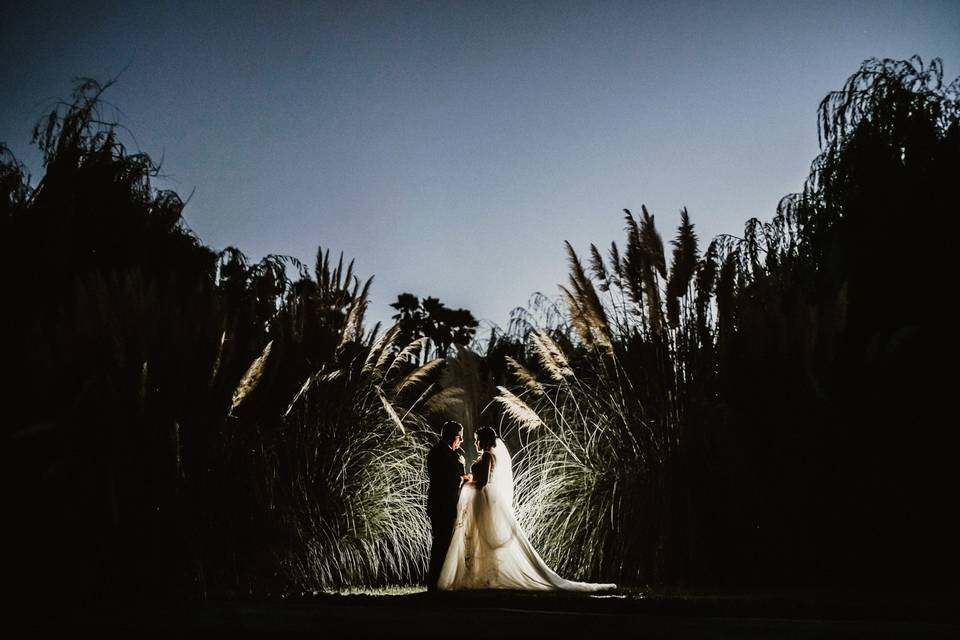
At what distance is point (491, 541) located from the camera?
701 centimetres

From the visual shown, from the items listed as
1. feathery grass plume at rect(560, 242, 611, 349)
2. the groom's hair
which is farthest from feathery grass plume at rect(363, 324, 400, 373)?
feathery grass plume at rect(560, 242, 611, 349)

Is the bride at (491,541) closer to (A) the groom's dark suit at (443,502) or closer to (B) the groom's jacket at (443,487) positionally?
(A) the groom's dark suit at (443,502)

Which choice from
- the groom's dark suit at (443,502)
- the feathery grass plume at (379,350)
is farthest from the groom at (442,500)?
the feathery grass plume at (379,350)

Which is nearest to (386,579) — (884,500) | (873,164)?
(884,500)

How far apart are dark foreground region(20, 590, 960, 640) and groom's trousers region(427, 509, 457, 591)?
2395 millimetres

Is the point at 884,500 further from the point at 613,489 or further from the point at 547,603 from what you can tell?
the point at 547,603

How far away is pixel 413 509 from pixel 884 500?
12.3ft

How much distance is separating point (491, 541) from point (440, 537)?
1.29ft

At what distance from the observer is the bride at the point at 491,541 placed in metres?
6.73

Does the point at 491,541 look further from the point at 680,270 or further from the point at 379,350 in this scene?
the point at 680,270

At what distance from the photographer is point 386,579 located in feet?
24.0

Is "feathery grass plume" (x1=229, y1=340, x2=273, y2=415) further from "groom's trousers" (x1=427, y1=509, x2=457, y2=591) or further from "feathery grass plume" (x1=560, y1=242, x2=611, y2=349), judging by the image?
"feathery grass plume" (x1=560, y1=242, x2=611, y2=349)

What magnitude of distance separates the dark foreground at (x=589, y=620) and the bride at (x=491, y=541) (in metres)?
2.06

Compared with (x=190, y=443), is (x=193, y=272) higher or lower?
higher
